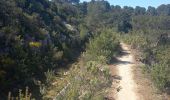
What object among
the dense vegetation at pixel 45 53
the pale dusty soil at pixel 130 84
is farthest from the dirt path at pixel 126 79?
the dense vegetation at pixel 45 53

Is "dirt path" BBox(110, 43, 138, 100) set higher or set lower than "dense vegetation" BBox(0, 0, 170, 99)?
lower

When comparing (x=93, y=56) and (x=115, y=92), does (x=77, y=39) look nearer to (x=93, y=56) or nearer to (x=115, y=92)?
(x=93, y=56)

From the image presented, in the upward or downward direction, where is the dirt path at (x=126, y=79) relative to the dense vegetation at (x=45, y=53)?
downward

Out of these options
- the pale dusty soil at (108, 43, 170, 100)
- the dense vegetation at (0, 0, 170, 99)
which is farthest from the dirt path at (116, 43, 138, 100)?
the dense vegetation at (0, 0, 170, 99)

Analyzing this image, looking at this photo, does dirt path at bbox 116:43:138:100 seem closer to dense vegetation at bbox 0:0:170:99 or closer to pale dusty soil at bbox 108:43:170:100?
pale dusty soil at bbox 108:43:170:100

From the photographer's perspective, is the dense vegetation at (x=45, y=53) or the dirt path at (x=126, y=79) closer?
the dense vegetation at (x=45, y=53)

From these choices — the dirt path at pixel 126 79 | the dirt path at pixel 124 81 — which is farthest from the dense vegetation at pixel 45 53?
the dirt path at pixel 126 79

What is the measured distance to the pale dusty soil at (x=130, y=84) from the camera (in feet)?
53.5

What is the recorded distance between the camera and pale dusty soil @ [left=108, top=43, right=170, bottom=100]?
16.3m

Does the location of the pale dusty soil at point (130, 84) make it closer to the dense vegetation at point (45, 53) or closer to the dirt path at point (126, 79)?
the dirt path at point (126, 79)

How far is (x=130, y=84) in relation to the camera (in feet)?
60.8

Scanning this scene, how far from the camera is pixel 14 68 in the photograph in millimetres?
15664

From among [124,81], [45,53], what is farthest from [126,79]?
[45,53]

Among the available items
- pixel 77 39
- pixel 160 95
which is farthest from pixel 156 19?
pixel 160 95
